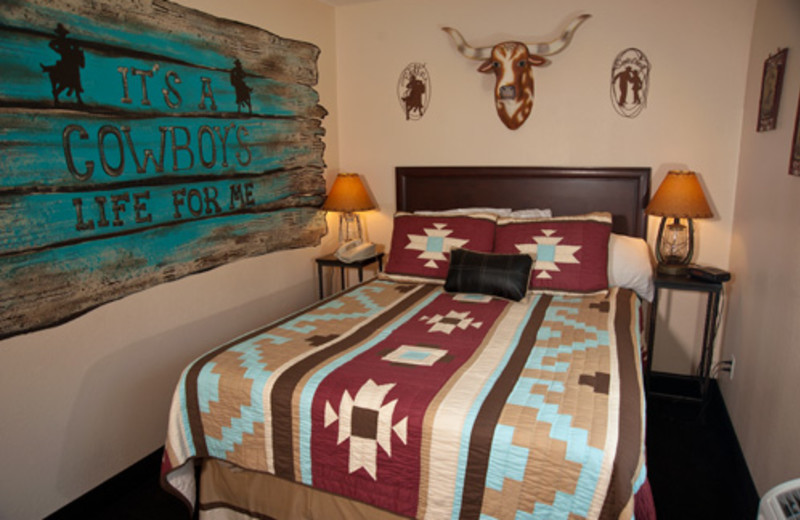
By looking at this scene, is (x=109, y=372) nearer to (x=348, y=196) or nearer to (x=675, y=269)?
(x=348, y=196)

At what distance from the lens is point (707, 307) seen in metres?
2.80

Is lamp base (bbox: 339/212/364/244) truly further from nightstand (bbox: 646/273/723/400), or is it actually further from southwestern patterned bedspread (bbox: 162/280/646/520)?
nightstand (bbox: 646/273/723/400)

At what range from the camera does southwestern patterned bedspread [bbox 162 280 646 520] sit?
1452 millimetres

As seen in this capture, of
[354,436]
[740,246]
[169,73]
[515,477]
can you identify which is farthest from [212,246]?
[740,246]

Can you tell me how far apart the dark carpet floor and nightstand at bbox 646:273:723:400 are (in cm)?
21

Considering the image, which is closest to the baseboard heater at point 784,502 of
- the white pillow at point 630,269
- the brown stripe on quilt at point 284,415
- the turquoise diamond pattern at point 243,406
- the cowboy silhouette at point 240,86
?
the brown stripe on quilt at point 284,415

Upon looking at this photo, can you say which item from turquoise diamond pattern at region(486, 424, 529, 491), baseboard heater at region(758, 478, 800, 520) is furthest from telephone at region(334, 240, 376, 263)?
baseboard heater at region(758, 478, 800, 520)

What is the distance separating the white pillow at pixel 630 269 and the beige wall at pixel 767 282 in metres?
0.42

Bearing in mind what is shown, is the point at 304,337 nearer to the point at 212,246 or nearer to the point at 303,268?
the point at 212,246

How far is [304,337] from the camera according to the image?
2.16 m

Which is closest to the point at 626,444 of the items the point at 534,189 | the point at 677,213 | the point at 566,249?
the point at 566,249

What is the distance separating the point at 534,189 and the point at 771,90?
1.28m

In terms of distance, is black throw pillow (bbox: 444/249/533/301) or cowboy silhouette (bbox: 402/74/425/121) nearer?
black throw pillow (bbox: 444/249/533/301)

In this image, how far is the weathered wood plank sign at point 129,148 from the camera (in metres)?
1.87
